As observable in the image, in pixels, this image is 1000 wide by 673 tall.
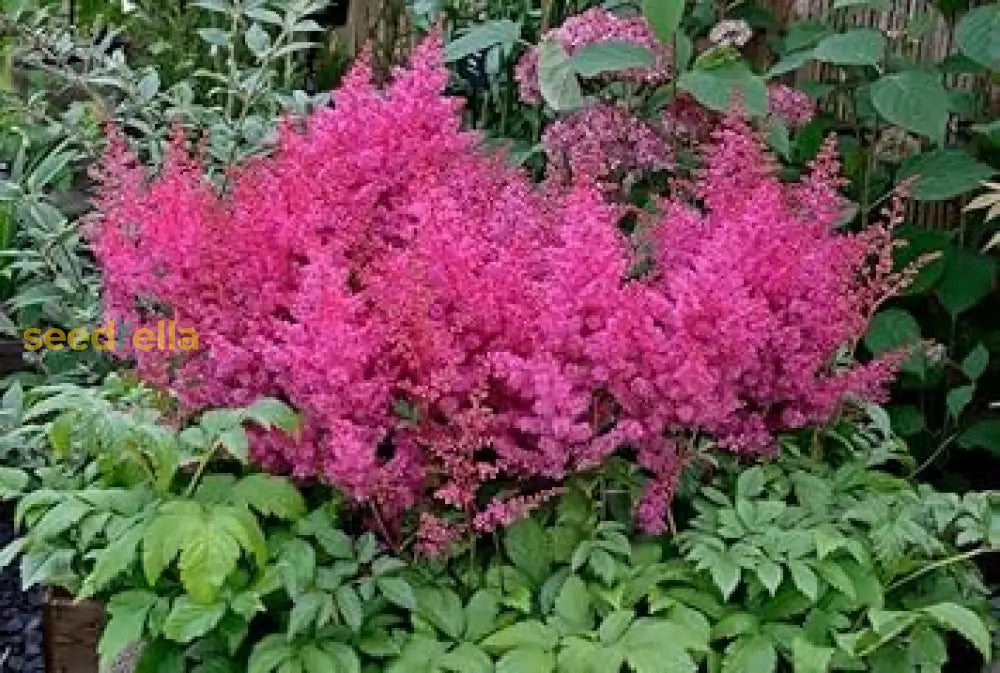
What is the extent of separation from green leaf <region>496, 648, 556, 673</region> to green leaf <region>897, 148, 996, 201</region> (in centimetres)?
134

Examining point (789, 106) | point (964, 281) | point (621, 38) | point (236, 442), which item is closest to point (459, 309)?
point (236, 442)

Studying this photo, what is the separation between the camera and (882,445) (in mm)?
2141

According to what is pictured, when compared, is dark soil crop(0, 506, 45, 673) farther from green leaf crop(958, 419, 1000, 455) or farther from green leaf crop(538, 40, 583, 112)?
green leaf crop(958, 419, 1000, 455)

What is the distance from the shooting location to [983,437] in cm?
279

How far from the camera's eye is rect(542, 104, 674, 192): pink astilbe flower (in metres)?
2.51

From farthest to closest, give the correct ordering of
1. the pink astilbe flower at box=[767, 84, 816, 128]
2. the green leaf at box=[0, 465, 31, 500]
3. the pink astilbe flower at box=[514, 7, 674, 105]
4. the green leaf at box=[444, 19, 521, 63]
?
the green leaf at box=[444, 19, 521, 63], the pink astilbe flower at box=[767, 84, 816, 128], the pink astilbe flower at box=[514, 7, 674, 105], the green leaf at box=[0, 465, 31, 500]

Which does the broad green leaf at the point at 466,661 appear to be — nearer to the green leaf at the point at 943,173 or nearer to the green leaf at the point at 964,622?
the green leaf at the point at 964,622

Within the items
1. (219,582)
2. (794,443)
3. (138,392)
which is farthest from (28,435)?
(794,443)

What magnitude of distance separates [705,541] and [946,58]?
57.2 inches

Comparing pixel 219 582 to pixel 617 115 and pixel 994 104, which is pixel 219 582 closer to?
pixel 617 115

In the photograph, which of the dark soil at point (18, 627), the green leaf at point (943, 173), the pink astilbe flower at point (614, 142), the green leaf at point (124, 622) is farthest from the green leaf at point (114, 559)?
the green leaf at point (943, 173)

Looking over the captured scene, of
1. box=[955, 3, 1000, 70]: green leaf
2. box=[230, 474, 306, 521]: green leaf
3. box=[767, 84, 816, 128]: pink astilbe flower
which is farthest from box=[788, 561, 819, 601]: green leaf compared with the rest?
box=[955, 3, 1000, 70]: green leaf

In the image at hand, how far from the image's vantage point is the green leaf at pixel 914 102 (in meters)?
2.61

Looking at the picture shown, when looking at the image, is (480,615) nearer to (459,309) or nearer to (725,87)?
(459,309)
